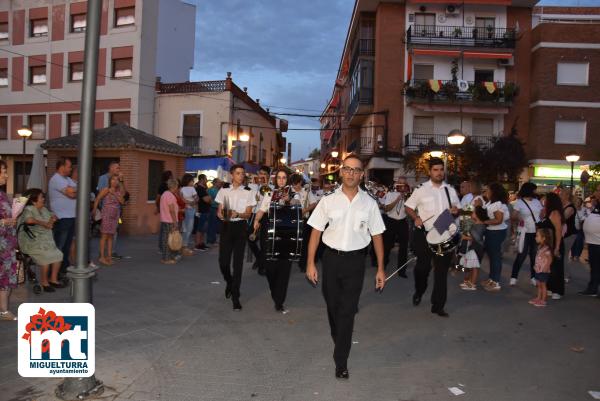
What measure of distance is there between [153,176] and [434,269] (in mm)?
12058

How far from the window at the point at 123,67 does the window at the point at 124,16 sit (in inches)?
80.5

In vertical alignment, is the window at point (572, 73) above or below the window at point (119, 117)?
above

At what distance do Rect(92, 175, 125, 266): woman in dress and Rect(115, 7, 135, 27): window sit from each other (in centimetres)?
2226

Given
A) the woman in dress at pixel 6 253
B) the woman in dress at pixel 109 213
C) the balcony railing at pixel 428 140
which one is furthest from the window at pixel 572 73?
the woman in dress at pixel 6 253

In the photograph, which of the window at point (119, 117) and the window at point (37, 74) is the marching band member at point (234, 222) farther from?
the window at point (37, 74)

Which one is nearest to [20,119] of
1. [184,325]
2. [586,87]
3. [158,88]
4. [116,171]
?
[158,88]

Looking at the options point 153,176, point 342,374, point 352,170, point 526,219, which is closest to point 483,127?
point 153,176

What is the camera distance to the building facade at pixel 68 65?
29.3 m

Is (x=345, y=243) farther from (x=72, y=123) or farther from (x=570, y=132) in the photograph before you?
(x=72, y=123)

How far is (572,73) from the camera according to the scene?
2938 centimetres

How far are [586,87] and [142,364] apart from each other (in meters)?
31.6

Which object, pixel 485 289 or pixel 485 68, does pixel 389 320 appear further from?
pixel 485 68

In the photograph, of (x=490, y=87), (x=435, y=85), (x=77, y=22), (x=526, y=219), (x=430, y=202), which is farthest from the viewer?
(x=77, y=22)

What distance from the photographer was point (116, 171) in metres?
9.98
